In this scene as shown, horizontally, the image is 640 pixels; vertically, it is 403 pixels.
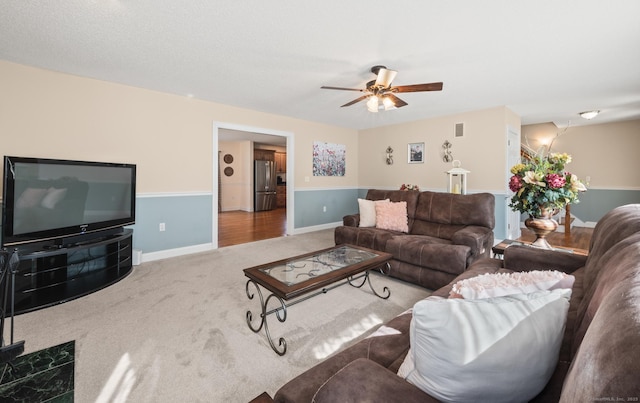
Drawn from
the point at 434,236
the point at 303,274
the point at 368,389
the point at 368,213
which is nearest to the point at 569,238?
the point at 434,236

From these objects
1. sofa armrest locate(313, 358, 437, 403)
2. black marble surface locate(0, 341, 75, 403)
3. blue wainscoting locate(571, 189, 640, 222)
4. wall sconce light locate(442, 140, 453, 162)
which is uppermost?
wall sconce light locate(442, 140, 453, 162)

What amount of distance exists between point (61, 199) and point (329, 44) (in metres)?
2.95

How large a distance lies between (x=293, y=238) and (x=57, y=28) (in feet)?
12.9

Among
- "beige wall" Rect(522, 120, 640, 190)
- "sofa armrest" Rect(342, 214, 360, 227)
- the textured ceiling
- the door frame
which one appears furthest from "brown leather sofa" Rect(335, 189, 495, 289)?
"beige wall" Rect(522, 120, 640, 190)

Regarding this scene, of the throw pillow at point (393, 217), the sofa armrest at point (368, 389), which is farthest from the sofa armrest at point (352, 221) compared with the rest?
the sofa armrest at point (368, 389)

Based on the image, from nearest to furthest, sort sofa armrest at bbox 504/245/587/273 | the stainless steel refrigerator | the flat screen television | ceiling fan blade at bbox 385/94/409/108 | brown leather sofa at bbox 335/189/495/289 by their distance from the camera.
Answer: sofa armrest at bbox 504/245/587/273
the flat screen television
brown leather sofa at bbox 335/189/495/289
ceiling fan blade at bbox 385/94/409/108
the stainless steel refrigerator

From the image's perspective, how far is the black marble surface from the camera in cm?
143

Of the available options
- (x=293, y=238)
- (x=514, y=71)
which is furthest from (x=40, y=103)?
(x=514, y=71)

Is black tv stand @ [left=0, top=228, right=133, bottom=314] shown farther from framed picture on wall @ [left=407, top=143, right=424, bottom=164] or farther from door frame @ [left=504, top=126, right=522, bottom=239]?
door frame @ [left=504, top=126, right=522, bottom=239]

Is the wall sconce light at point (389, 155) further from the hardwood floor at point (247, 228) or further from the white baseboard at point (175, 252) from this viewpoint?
the white baseboard at point (175, 252)

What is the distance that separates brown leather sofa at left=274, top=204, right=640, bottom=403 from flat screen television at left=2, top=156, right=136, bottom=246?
2.97 m

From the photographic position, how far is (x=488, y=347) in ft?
2.12

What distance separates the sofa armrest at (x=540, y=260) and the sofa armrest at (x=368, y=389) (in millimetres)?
1647

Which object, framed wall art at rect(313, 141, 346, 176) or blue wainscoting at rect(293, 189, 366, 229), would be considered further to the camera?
framed wall art at rect(313, 141, 346, 176)
